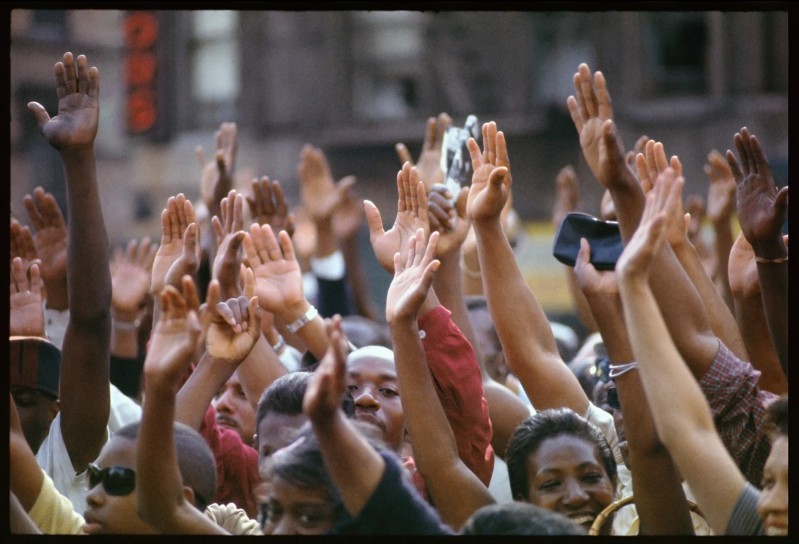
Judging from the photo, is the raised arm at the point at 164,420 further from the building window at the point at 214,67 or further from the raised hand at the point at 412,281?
the building window at the point at 214,67

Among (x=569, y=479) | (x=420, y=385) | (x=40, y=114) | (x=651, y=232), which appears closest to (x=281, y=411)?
(x=420, y=385)

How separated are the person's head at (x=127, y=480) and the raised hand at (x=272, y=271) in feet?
2.04

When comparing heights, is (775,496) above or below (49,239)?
below

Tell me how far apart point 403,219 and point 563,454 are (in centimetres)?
84

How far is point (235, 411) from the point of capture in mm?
4016

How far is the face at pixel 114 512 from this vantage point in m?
2.63

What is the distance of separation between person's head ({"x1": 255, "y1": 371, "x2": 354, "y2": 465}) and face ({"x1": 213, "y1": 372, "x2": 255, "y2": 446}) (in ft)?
2.75

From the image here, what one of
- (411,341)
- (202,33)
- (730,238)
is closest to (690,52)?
(202,33)

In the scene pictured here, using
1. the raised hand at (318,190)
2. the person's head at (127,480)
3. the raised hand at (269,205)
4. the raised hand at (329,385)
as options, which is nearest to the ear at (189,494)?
the person's head at (127,480)

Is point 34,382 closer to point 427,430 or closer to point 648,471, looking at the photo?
point 427,430

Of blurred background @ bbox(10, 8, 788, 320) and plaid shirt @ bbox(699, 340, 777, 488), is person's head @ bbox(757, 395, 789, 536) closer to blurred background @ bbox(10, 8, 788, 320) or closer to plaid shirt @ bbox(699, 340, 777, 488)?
plaid shirt @ bbox(699, 340, 777, 488)

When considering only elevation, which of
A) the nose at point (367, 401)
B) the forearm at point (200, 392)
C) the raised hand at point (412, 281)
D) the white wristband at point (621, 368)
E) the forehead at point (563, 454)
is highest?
the raised hand at point (412, 281)

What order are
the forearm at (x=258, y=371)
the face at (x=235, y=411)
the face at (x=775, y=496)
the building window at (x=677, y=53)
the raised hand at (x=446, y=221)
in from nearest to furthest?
the face at (x=775, y=496) < the forearm at (x=258, y=371) < the raised hand at (x=446, y=221) < the face at (x=235, y=411) < the building window at (x=677, y=53)

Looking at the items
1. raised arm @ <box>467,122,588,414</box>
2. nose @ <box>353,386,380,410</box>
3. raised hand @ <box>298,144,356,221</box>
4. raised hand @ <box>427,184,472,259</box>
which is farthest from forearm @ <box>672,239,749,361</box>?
raised hand @ <box>298,144,356,221</box>
